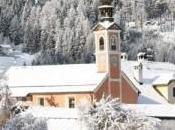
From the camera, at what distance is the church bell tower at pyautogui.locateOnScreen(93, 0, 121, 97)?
67.6m

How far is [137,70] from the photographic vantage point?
74250 millimetres

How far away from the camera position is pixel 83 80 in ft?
216

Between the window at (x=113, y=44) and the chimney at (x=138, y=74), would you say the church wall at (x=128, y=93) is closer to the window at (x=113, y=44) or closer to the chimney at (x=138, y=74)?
the window at (x=113, y=44)

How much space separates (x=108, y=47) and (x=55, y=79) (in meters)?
5.75

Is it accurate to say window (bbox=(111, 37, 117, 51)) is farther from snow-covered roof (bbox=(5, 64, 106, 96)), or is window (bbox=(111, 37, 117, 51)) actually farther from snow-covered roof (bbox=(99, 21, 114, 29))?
snow-covered roof (bbox=(5, 64, 106, 96))

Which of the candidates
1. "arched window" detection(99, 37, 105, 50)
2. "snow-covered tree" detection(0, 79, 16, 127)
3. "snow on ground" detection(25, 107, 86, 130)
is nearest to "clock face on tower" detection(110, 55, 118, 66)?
"arched window" detection(99, 37, 105, 50)

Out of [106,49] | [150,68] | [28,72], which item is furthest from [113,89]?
[150,68]

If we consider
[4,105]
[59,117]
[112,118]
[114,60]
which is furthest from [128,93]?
[4,105]

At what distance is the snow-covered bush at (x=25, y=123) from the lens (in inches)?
1334

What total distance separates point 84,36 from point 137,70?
379 ft

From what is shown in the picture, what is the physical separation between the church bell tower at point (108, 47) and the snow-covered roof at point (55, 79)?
0.90 meters

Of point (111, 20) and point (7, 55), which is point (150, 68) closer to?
point (111, 20)

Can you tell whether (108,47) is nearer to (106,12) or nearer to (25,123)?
(106,12)

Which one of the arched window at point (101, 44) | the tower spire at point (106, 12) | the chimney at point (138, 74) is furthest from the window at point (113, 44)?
the chimney at point (138, 74)
